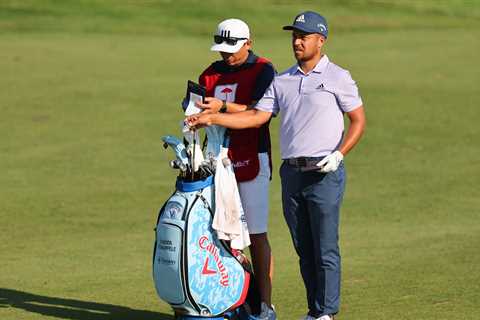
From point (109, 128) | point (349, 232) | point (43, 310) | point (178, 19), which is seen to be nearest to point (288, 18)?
point (178, 19)

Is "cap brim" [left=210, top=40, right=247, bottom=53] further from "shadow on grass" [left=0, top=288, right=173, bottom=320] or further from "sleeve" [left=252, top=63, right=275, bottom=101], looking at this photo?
"shadow on grass" [left=0, top=288, right=173, bottom=320]

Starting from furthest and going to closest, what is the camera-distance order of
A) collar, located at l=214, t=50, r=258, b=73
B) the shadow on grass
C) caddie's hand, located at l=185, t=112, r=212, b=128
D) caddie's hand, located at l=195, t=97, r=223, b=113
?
the shadow on grass → collar, located at l=214, t=50, r=258, b=73 → caddie's hand, located at l=195, t=97, r=223, b=113 → caddie's hand, located at l=185, t=112, r=212, b=128

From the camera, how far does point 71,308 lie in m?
9.14

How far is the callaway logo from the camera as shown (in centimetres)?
779

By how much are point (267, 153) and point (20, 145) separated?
850 cm

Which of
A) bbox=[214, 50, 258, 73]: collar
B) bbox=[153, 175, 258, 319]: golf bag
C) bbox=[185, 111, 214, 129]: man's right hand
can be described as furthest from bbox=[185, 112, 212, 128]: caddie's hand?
bbox=[214, 50, 258, 73]: collar

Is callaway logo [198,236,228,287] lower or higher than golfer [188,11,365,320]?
lower

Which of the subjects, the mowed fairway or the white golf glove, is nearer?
the white golf glove

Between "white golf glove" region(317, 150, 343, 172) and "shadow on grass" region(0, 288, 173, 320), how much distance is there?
186 centimetres

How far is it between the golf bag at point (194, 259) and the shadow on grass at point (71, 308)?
1.00 metres

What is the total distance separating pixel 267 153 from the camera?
866 cm

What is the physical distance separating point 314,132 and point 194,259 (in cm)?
115

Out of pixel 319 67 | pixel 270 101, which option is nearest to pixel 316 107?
pixel 319 67

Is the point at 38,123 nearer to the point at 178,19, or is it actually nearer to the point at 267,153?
the point at 267,153
